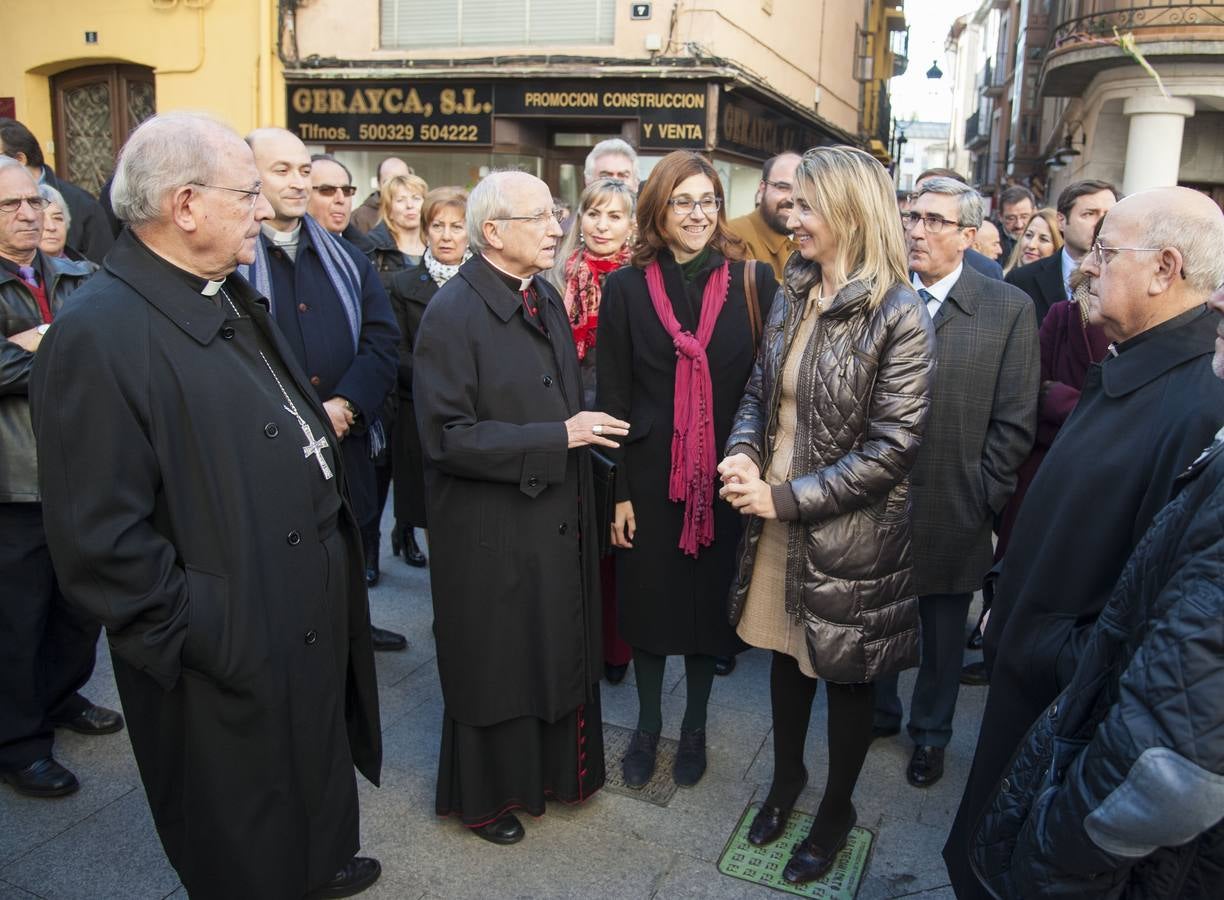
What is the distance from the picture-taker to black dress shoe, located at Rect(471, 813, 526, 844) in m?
3.04

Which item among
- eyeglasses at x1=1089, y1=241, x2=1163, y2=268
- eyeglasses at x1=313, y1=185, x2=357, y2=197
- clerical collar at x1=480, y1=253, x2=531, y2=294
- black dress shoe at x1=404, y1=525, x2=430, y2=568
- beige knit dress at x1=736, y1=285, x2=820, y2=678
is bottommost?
black dress shoe at x1=404, y1=525, x2=430, y2=568

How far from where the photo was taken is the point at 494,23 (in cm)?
1154

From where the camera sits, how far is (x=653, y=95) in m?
11.0

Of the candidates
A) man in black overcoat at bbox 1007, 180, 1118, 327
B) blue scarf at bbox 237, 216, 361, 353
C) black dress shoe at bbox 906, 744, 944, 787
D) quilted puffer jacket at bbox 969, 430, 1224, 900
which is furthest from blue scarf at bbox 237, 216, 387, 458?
man in black overcoat at bbox 1007, 180, 1118, 327

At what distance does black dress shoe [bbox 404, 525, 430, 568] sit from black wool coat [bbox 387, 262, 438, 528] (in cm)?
58

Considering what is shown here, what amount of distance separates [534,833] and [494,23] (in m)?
10.7

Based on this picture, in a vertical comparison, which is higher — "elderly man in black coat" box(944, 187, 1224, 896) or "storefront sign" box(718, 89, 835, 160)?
"storefront sign" box(718, 89, 835, 160)

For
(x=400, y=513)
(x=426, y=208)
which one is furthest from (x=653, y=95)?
(x=400, y=513)

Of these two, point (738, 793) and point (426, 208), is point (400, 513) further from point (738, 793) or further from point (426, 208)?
point (738, 793)

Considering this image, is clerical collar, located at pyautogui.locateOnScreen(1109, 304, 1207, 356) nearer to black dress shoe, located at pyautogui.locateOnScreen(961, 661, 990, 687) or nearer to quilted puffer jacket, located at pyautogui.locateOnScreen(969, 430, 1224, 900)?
quilted puffer jacket, located at pyautogui.locateOnScreen(969, 430, 1224, 900)

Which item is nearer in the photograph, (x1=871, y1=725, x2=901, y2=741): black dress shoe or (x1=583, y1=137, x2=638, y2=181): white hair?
(x1=871, y1=725, x2=901, y2=741): black dress shoe

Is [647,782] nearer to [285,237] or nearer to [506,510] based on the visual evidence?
[506,510]

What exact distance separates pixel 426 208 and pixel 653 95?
6.84 meters

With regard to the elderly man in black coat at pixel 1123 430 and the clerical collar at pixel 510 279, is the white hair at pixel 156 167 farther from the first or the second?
the elderly man in black coat at pixel 1123 430
